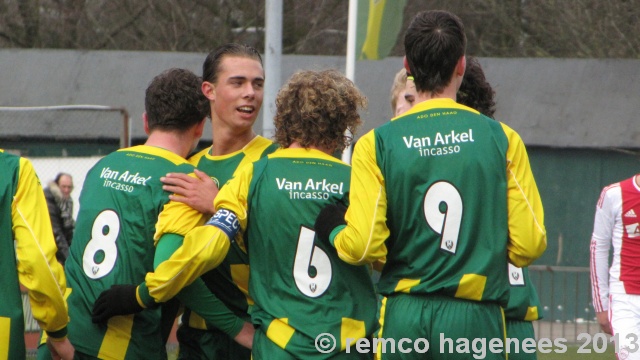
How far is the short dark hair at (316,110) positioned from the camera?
4336mm

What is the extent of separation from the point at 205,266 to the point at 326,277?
50 cm

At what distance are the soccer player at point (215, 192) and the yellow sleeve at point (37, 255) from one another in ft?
0.85

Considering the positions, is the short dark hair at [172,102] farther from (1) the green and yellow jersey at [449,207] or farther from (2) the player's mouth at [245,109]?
(1) the green and yellow jersey at [449,207]

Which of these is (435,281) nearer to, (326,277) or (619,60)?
(326,277)

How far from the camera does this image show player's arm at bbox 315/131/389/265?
155 inches

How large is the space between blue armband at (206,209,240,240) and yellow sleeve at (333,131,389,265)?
450mm

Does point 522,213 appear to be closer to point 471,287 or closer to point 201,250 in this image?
point 471,287

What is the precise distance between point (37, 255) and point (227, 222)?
81 centimetres

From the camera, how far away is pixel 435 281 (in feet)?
13.0

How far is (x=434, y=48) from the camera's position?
4066 millimetres

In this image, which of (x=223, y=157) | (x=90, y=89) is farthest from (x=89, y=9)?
(x=223, y=157)

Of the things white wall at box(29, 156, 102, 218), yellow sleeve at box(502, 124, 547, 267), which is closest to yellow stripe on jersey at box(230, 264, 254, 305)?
yellow sleeve at box(502, 124, 547, 267)

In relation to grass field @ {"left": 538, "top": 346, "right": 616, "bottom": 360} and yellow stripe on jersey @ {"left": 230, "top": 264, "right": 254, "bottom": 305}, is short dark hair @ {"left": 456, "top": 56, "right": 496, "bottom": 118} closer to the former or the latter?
yellow stripe on jersey @ {"left": 230, "top": 264, "right": 254, "bottom": 305}

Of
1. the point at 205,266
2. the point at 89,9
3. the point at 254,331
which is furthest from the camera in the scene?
the point at 89,9
